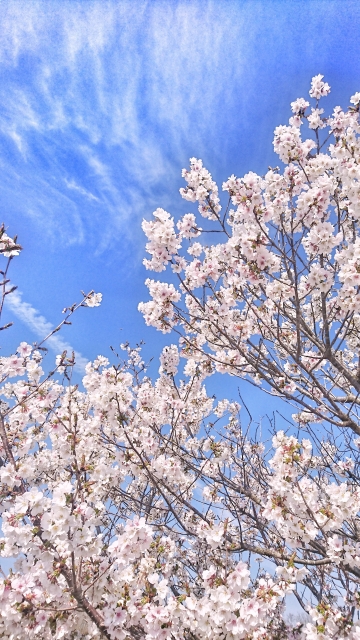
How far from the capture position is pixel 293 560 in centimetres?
386

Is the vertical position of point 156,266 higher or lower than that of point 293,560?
higher

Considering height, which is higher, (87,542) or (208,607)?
(208,607)

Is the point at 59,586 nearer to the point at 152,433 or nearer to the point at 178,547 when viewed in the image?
the point at 152,433

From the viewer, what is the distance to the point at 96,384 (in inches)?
246

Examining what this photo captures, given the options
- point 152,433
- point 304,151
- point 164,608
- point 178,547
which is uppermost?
point 304,151

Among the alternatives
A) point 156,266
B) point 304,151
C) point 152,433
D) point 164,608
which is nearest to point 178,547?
point 152,433

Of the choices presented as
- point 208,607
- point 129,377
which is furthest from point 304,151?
point 208,607

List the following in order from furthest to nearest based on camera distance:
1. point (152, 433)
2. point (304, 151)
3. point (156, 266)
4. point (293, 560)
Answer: point (152, 433), point (156, 266), point (304, 151), point (293, 560)

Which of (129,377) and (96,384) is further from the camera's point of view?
(96,384)

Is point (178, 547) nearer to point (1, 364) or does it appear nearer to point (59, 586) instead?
point (59, 586)

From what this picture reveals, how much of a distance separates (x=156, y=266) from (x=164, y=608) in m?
4.32

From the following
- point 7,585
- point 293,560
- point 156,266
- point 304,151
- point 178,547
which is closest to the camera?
point 7,585

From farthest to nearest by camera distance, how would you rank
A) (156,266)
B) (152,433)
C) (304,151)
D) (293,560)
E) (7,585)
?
(152,433)
(156,266)
(304,151)
(293,560)
(7,585)

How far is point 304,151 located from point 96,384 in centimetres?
503
